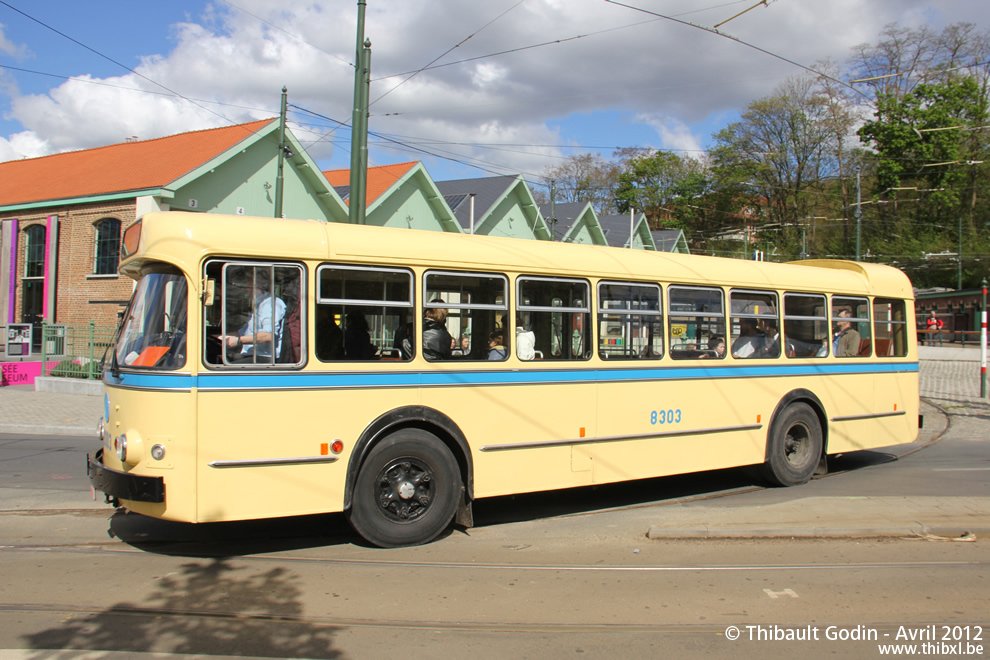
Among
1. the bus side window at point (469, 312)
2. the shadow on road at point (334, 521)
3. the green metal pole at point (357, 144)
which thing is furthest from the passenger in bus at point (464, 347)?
the green metal pole at point (357, 144)

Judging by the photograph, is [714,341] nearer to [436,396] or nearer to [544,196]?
[436,396]

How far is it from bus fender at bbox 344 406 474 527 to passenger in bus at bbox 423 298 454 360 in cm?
48

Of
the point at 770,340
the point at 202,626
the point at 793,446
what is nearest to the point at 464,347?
the point at 202,626

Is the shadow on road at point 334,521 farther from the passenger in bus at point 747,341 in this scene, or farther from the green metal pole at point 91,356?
the green metal pole at point 91,356

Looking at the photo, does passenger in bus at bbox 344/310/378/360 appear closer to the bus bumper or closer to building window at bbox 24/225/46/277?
the bus bumper

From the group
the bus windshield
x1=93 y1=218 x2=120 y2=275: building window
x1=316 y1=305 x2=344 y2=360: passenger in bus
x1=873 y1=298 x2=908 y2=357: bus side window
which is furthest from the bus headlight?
x1=93 y1=218 x2=120 y2=275: building window

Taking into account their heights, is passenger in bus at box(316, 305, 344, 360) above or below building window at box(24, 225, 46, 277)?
below

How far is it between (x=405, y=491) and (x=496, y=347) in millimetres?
1533

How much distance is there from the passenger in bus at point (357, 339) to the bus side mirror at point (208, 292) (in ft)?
3.37

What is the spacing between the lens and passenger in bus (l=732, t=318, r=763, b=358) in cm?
867

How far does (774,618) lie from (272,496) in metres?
3.65

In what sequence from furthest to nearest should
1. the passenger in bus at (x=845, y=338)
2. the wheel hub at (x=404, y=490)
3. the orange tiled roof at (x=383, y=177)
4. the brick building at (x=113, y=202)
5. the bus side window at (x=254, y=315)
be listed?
the orange tiled roof at (x=383, y=177)
the brick building at (x=113, y=202)
the passenger in bus at (x=845, y=338)
the wheel hub at (x=404, y=490)
the bus side window at (x=254, y=315)

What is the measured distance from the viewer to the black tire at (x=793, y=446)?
29.5 ft

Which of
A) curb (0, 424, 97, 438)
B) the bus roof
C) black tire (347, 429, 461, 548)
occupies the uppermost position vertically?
the bus roof
